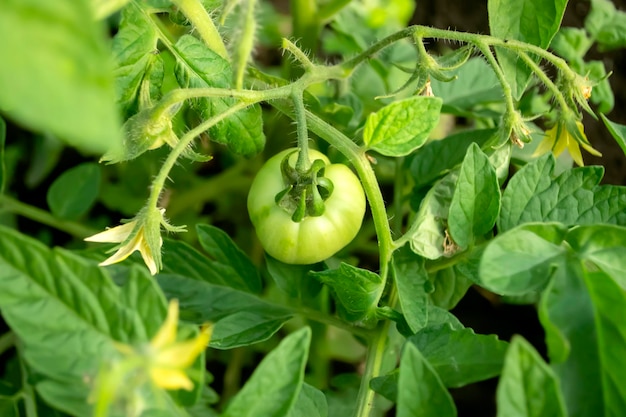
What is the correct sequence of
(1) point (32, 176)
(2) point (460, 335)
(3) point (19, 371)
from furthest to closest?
(1) point (32, 176)
(3) point (19, 371)
(2) point (460, 335)

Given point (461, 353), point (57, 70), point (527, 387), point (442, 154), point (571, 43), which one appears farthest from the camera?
point (571, 43)

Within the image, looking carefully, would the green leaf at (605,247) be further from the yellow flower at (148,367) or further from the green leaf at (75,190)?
the green leaf at (75,190)

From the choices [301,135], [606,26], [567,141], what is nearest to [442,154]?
[567,141]

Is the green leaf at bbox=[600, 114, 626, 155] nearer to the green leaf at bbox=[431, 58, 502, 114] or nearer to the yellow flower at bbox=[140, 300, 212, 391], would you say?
the green leaf at bbox=[431, 58, 502, 114]

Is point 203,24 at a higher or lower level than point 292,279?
higher

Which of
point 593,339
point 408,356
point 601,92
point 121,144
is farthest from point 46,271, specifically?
point 601,92

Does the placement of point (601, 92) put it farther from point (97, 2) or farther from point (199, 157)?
point (97, 2)

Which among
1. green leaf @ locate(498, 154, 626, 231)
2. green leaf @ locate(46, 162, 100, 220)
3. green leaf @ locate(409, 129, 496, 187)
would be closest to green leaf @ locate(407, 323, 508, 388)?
green leaf @ locate(498, 154, 626, 231)

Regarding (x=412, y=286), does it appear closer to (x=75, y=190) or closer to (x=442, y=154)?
(x=442, y=154)
